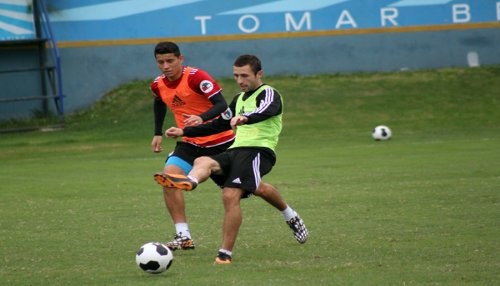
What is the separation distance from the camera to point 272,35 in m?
32.0

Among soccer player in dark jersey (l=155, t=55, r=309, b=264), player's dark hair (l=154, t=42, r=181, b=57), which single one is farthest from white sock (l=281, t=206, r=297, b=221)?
player's dark hair (l=154, t=42, r=181, b=57)

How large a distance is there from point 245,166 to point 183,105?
1738 millimetres

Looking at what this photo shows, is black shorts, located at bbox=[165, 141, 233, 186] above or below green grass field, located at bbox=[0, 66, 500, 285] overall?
above

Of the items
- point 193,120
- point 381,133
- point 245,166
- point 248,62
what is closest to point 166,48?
point 193,120

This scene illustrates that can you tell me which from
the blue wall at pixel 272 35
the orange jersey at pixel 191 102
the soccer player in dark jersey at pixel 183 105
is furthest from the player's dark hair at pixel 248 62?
the blue wall at pixel 272 35

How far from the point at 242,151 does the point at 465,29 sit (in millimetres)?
23014

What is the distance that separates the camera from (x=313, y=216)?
1384 centimetres

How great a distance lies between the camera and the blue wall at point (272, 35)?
103 feet

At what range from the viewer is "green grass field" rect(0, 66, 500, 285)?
33.0 feet

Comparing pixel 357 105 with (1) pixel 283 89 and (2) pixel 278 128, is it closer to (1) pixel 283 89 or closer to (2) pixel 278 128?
(1) pixel 283 89

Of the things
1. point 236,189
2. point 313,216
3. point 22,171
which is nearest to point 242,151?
point 236,189

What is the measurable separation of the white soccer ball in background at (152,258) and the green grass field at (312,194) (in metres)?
0.12

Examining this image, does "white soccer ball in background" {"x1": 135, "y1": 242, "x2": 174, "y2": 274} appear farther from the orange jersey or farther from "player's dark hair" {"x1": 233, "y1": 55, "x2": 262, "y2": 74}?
the orange jersey

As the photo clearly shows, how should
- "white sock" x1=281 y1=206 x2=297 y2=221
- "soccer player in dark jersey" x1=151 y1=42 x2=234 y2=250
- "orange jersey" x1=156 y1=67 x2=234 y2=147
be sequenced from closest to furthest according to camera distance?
"white sock" x1=281 y1=206 x2=297 y2=221 → "soccer player in dark jersey" x1=151 y1=42 x2=234 y2=250 → "orange jersey" x1=156 y1=67 x2=234 y2=147
